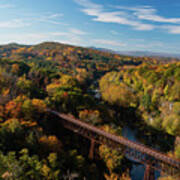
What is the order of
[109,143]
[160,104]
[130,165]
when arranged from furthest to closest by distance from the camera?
[160,104] → [130,165] → [109,143]

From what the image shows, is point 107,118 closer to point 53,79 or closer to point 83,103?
point 83,103

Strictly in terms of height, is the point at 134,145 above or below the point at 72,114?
above

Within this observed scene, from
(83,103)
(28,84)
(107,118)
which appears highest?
(28,84)

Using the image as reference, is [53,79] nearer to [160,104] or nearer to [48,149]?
[160,104]

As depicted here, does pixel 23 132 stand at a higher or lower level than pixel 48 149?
higher

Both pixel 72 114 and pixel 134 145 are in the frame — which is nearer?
pixel 134 145

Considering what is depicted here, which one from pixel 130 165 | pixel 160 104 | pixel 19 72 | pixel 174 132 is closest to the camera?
pixel 130 165

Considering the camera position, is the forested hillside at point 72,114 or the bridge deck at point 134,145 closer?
the bridge deck at point 134,145

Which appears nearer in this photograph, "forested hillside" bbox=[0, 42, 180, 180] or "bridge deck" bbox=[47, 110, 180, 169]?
"bridge deck" bbox=[47, 110, 180, 169]

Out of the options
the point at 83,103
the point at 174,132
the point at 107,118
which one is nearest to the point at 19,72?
the point at 83,103

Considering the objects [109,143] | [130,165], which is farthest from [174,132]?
[109,143]

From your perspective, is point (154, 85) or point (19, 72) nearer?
point (154, 85)
